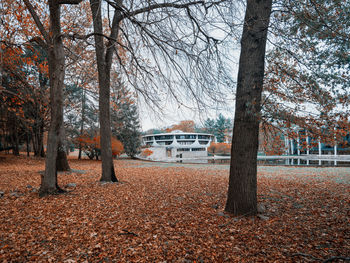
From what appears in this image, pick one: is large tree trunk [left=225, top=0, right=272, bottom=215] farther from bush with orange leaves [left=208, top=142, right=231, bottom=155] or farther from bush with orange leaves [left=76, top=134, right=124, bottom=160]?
bush with orange leaves [left=208, top=142, right=231, bottom=155]

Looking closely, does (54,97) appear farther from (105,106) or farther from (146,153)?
(146,153)

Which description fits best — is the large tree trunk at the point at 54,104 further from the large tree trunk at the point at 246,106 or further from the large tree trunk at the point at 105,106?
the large tree trunk at the point at 246,106

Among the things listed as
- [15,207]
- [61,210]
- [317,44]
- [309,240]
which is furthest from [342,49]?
[15,207]

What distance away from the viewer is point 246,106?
12.7 ft

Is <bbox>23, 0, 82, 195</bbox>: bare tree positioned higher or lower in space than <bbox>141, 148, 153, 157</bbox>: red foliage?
higher

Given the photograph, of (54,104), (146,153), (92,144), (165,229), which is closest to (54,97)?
(54,104)

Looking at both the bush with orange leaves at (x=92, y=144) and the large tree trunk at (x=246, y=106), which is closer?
the large tree trunk at (x=246, y=106)

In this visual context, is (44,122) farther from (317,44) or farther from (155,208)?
(317,44)

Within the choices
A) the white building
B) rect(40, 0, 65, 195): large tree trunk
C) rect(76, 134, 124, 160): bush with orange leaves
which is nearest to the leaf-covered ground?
rect(40, 0, 65, 195): large tree trunk

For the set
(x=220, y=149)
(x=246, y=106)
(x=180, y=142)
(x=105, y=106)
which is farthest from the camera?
(x=180, y=142)

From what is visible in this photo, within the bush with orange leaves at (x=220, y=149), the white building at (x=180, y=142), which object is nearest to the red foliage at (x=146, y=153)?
the white building at (x=180, y=142)

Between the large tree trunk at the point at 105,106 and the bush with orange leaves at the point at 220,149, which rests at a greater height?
the large tree trunk at the point at 105,106

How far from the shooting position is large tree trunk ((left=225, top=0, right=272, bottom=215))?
392 centimetres

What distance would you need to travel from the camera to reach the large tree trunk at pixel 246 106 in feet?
12.9
